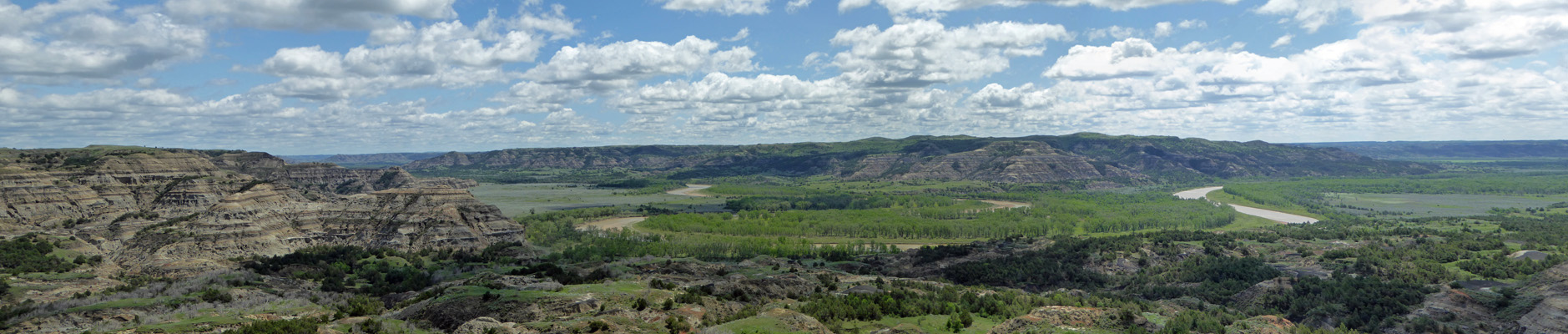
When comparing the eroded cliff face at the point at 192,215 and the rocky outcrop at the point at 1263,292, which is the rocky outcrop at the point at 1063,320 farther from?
the eroded cliff face at the point at 192,215

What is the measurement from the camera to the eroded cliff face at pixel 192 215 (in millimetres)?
122812

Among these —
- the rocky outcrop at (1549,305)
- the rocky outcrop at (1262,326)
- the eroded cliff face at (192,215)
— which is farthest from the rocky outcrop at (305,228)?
the rocky outcrop at (1549,305)

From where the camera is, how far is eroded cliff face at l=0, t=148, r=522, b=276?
403ft

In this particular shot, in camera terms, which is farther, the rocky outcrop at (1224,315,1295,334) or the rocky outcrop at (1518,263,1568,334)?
the rocky outcrop at (1224,315,1295,334)

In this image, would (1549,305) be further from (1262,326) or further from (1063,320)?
(1063,320)

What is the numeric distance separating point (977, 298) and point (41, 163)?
185m

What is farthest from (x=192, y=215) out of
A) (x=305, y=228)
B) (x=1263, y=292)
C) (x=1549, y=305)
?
(x=1549, y=305)

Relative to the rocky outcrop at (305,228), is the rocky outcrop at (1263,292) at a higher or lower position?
lower

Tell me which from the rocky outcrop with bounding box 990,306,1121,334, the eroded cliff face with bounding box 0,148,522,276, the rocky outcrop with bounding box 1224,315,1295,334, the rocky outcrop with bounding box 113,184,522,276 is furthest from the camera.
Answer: the eroded cliff face with bounding box 0,148,522,276

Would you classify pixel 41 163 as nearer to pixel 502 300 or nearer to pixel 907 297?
pixel 502 300

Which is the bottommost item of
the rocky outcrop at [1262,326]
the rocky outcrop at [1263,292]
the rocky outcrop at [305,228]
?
the rocky outcrop at [1263,292]

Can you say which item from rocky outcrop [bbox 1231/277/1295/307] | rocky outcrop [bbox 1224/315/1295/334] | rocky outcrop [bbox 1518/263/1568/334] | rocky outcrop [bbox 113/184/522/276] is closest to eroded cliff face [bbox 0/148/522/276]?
rocky outcrop [bbox 113/184/522/276]

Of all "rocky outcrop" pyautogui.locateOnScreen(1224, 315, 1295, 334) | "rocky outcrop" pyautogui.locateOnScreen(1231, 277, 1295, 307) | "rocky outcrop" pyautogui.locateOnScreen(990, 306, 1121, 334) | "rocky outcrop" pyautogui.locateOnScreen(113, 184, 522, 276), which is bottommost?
"rocky outcrop" pyautogui.locateOnScreen(1231, 277, 1295, 307)

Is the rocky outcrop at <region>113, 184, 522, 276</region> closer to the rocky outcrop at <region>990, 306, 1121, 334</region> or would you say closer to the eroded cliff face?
the eroded cliff face
